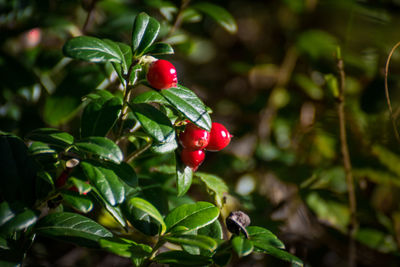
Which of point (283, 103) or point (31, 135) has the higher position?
point (31, 135)

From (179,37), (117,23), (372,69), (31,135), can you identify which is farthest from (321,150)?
(31,135)

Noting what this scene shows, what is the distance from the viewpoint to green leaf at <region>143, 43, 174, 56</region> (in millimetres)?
969

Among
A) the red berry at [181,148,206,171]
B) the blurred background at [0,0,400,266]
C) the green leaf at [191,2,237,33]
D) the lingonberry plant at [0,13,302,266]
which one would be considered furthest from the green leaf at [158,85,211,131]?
the green leaf at [191,2,237,33]

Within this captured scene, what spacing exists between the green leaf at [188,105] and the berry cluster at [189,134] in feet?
0.08

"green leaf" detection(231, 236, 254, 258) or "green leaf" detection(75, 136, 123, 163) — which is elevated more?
"green leaf" detection(75, 136, 123, 163)

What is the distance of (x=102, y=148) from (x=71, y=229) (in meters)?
0.28

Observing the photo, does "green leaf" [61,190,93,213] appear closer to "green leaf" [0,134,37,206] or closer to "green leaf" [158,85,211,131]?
"green leaf" [0,134,37,206]

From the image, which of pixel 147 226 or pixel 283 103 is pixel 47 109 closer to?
pixel 147 226

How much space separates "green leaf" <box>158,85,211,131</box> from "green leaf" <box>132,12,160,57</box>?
0.46 ft

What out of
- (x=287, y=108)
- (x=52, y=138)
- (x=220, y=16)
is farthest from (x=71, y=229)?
(x=287, y=108)

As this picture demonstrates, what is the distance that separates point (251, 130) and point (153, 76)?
1532 mm

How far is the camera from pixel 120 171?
98 centimetres

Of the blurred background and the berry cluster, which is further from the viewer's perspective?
the blurred background

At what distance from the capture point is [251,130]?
2387 mm
